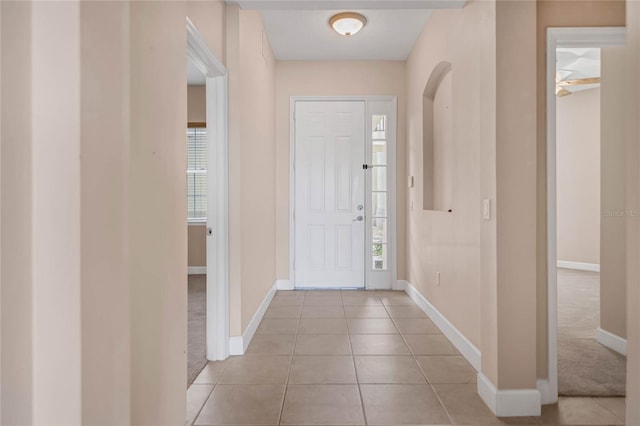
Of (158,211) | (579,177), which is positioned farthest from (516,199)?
(579,177)

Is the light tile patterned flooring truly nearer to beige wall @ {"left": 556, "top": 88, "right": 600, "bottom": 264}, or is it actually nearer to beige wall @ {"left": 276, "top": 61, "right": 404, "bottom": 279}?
beige wall @ {"left": 276, "top": 61, "right": 404, "bottom": 279}

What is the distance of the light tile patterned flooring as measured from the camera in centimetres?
182

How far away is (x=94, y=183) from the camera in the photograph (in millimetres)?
647

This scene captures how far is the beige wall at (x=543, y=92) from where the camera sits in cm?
192

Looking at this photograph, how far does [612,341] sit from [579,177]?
444 centimetres

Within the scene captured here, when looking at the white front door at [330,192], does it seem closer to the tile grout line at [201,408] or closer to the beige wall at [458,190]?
the beige wall at [458,190]

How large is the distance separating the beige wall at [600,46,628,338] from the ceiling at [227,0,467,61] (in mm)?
1328

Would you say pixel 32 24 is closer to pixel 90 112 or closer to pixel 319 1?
pixel 90 112

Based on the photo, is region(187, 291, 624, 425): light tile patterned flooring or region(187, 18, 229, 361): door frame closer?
region(187, 291, 624, 425): light tile patterned flooring

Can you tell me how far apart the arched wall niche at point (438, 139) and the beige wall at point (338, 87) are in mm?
795

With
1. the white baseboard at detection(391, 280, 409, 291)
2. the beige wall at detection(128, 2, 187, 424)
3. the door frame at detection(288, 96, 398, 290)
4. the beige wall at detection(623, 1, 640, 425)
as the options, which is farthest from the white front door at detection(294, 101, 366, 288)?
the beige wall at detection(623, 1, 640, 425)

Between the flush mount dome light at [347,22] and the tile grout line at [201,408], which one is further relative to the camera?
the flush mount dome light at [347,22]

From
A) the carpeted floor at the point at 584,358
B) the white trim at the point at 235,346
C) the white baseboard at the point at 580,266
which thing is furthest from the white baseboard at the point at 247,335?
the white baseboard at the point at 580,266

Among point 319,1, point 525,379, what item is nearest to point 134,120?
point 319,1
